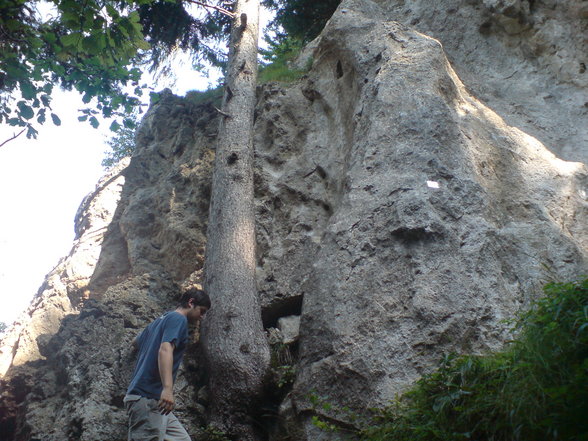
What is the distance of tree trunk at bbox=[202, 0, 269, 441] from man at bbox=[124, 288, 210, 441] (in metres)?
0.66

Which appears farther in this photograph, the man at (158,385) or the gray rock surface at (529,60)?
the gray rock surface at (529,60)

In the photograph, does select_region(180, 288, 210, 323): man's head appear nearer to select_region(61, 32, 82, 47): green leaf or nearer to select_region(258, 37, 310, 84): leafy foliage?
select_region(61, 32, 82, 47): green leaf

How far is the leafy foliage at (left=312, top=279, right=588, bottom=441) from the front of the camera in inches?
108

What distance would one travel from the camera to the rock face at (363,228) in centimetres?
457

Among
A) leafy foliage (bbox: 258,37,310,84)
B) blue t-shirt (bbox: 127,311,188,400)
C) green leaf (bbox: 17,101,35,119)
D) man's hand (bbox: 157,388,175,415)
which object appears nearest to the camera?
man's hand (bbox: 157,388,175,415)

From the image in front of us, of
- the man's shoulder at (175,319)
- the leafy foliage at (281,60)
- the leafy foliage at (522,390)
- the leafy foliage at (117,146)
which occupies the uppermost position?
the leafy foliage at (117,146)

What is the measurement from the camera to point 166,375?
418cm

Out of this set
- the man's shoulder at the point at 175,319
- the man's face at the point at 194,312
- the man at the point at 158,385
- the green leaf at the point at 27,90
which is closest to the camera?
the man at the point at 158,385

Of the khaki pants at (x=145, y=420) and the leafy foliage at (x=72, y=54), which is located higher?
the leafy foliage at (x=72, y=54)

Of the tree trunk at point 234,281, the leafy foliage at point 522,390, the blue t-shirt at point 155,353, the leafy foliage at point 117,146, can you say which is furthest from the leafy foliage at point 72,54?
the leafy foliage at point 117,146

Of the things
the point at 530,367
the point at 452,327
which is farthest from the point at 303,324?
the point at 530,367

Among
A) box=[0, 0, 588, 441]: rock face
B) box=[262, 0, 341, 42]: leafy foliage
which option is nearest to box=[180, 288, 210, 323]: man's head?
box=[0, 0, 588, 441]: rock face

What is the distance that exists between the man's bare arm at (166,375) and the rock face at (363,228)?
43.7 inches

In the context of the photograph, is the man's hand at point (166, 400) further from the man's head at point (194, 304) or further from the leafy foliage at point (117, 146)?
the leafy foliage at point (117, 146)
